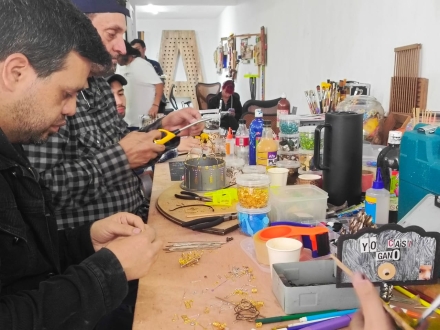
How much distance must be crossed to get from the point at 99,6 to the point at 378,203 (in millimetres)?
1261

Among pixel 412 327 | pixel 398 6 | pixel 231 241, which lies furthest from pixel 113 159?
pixel 398 6

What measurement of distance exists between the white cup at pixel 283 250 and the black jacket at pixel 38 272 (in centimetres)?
31

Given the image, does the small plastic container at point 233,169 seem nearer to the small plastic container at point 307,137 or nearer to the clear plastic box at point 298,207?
the small plastic container at point 307,137

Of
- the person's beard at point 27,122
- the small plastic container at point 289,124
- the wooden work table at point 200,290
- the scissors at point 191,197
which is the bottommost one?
the wooden work table at point 200,290

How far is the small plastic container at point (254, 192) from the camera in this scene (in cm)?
113

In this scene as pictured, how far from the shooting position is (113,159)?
4.69ft

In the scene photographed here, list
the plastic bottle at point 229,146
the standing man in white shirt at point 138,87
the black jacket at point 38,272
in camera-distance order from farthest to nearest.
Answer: the standing man in white shirt at point 138,87, the plastic bottle at point 229,146, the black jacket at point 38,272

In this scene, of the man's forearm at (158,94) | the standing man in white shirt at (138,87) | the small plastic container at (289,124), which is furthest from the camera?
the man's forearm at (158,94)

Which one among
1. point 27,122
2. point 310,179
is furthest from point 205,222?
point 27,122

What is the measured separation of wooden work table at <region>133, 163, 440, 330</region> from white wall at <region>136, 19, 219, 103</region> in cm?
872

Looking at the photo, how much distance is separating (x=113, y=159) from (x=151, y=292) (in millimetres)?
677

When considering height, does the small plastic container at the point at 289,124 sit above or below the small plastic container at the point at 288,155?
above

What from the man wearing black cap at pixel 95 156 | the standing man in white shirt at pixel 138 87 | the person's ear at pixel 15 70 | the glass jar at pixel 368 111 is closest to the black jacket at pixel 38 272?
the person's ear at pixel 15 70

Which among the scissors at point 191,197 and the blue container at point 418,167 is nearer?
the blue container at point 418,167
